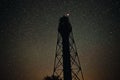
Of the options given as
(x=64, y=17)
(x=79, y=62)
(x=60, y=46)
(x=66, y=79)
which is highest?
(x=64, y=17)

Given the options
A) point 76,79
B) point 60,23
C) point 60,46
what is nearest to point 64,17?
point 60,23

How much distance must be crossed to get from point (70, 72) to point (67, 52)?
9.51ft

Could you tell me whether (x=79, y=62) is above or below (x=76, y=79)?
above

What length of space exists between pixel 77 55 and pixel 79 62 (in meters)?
1.15

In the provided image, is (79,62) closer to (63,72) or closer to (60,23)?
(63,72)

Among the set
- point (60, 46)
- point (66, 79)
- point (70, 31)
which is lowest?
point (66, 79)

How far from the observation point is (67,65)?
Result: 34.4 metres

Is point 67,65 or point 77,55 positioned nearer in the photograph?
point 67,65

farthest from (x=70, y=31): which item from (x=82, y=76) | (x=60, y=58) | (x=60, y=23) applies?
(x=82, y=76)

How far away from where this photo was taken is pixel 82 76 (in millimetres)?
34906

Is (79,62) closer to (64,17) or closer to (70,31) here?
(70,31)

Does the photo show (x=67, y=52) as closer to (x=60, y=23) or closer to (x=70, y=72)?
(x=70, y=72)

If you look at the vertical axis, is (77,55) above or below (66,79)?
above

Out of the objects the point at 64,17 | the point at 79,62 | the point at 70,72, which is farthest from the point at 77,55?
the point at 64,17
